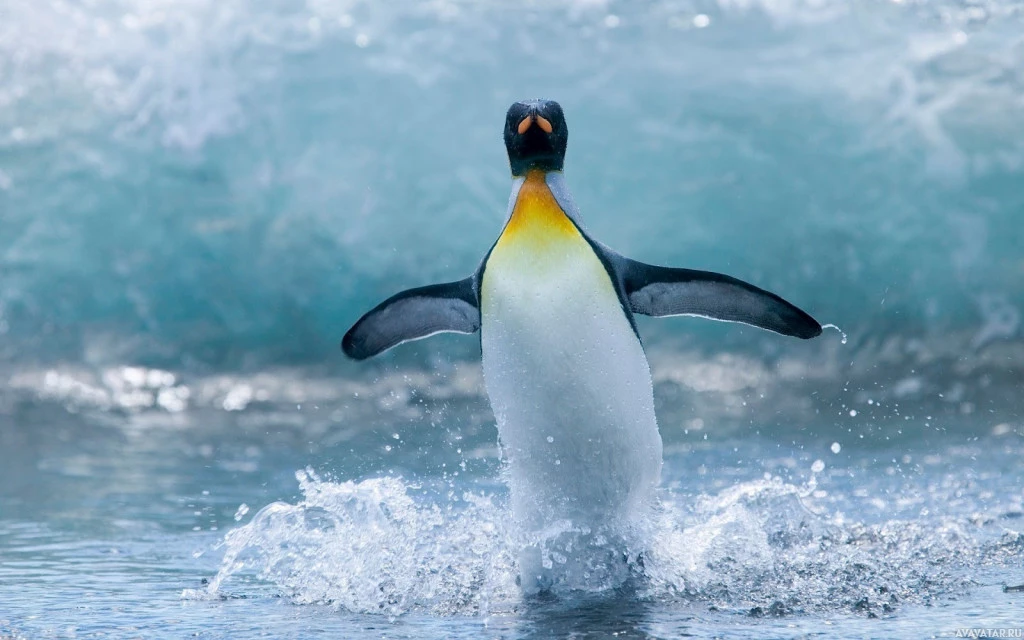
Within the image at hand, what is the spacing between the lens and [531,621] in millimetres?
2891

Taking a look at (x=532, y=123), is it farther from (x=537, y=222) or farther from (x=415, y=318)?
(x=415, y=318)

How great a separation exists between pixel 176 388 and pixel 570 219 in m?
7.03

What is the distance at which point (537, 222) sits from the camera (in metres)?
3.33

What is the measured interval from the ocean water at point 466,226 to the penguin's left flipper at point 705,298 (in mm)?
2279

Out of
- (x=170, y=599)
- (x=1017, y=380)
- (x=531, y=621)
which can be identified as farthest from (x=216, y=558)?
(x=1017, y=380)

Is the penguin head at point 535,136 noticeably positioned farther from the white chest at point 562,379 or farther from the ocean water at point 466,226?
the ocean water at point 466,226

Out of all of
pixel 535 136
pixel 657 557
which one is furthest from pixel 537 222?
pixel 657 557

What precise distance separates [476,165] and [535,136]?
8.87 meters

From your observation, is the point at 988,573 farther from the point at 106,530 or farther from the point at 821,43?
the point at 821,43

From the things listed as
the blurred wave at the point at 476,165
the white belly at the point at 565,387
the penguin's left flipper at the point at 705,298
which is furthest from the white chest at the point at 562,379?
the blurred wave at the point at 476,165

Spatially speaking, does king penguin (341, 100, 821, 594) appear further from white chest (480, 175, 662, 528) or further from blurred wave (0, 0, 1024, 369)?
blurred wave (0, 0, 1024, 369)

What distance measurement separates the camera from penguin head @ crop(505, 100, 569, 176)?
3.35 metres

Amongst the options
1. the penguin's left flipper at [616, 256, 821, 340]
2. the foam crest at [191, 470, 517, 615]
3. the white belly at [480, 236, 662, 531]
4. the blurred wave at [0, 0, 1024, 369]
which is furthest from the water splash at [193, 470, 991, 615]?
the blurred wave at [0, 0, 1024, 369]

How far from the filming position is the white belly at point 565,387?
3232 mm
